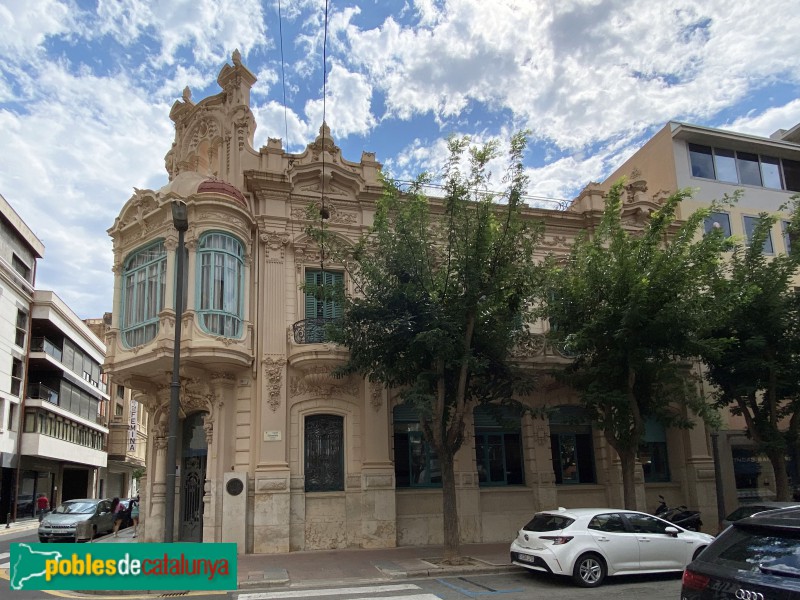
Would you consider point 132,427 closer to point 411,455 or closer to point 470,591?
point 411,455

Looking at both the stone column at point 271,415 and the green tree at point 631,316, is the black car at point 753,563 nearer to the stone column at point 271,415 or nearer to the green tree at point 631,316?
the green tree at point 631,316

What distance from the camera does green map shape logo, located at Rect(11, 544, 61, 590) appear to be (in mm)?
7516

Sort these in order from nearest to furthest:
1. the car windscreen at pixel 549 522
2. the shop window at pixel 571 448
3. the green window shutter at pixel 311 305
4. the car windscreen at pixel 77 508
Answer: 1. the car windscreen at pixel 549 522
2. the green window shutter at pixel 311 305
3. the shop window at pixel 571 448
4. the car windscreen at pixel 77 508

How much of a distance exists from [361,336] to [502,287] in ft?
11.4

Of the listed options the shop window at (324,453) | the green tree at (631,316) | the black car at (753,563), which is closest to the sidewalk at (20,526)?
the shop window at (324,453)

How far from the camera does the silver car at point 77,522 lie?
20.2 m

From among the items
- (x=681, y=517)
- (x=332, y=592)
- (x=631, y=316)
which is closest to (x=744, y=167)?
(x=631, y=316)

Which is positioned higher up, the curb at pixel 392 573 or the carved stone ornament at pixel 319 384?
the carved stone ornament at pixel 319 384

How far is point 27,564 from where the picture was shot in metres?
7.60

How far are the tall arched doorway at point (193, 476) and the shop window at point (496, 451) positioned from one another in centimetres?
757

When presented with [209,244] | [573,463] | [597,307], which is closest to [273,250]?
[209,244]

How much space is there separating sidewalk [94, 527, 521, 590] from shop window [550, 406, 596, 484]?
4.04m

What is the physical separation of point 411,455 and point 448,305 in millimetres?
5262

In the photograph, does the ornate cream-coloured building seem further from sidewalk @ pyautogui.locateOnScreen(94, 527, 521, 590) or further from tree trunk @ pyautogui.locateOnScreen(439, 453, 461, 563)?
tree trunk @ pyautogui.locateOnScreen(439, 453, 461, 563)
